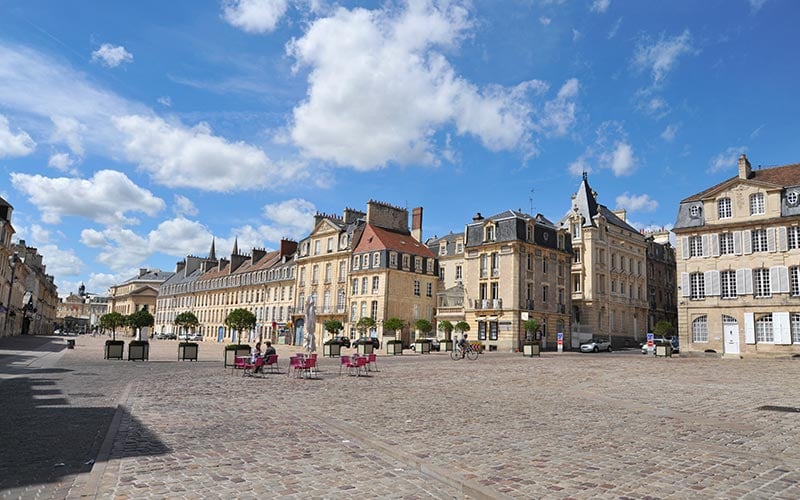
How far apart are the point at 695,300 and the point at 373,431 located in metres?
33.8

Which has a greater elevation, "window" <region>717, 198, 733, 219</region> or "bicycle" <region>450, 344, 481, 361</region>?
"window" <region>717, 198, 733, 219</region>

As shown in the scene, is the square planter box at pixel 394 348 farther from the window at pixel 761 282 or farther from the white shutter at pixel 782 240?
the white shutter at pixel 782 240

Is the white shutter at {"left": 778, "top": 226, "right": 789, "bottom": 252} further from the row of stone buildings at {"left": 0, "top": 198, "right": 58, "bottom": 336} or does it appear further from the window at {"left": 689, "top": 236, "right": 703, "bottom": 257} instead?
the row of stone buildings at {"left": 0, "top": 198, "right": 58, "bottom": 336}

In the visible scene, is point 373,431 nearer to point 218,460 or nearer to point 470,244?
point 218,460

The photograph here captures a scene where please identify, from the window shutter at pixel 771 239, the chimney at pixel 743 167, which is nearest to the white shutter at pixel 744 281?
the window shutter at pixel 771 239

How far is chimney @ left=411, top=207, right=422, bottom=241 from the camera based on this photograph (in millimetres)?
57500

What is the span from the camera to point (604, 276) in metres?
52.2

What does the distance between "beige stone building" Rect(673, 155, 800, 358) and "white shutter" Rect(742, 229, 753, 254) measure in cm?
5

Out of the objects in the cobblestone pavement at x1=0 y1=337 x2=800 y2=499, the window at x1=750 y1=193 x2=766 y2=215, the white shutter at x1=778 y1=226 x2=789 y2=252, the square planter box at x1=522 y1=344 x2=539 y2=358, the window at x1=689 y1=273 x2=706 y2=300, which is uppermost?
the window at x1=750 y1=193 x2=766 y2=215

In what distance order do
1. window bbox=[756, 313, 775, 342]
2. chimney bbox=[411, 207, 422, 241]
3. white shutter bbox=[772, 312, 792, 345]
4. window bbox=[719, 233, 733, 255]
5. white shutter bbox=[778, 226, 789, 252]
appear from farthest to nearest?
chimney bbox=[411, 207, 422, 241] < window bbox=[719, 233, 733, 255] < window bbox=[756, 313, 775, 342] < white shutter bbox=[778, 226, 789, 252] < white shutter bbox=[772, 312, 792, 345]

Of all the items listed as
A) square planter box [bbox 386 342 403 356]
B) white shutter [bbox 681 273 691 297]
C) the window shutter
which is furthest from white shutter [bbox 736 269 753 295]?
square planter box [bbox 386 342 403 356]

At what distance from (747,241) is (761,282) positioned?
8.49 feet

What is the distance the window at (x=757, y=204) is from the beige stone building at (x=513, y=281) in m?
15.6

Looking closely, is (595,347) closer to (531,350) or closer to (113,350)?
(531,350)
